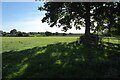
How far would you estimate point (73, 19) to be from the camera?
43.1m

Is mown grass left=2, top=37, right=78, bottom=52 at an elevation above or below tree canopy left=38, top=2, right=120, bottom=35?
below

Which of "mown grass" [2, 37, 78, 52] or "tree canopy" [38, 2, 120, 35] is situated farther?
"tree canopy" [38, 2, 120, 35]

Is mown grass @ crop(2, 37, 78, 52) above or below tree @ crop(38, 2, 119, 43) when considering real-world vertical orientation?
below

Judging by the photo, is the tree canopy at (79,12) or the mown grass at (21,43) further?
the tree canopy at (79,12)

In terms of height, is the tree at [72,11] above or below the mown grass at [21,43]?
above

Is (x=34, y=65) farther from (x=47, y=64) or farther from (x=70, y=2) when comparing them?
(x=70, y=2)

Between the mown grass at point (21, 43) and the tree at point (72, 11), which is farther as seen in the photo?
the tree at point (72, 11)

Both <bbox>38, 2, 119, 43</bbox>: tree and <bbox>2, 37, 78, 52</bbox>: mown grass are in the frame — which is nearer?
<bbox>2, 37, 78, 52</bbox>: mown grass

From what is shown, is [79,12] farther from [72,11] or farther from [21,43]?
[21,43]

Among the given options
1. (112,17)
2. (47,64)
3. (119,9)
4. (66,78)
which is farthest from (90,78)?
(112,17)

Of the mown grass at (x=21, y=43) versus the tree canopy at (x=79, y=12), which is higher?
the tree canopy at (x=79, y=12)

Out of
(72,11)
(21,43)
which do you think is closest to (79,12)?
(72,11)

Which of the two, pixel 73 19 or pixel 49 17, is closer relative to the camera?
pixel 49 17

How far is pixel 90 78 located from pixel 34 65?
13.0ft
